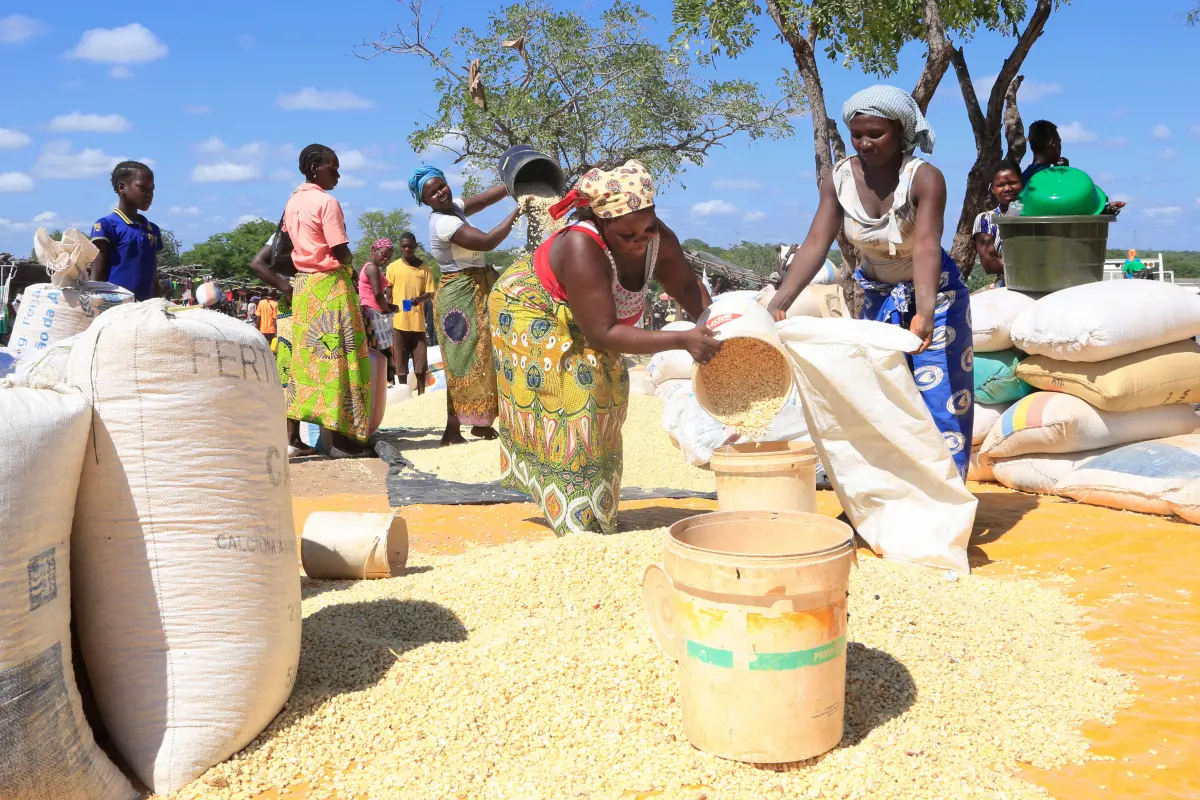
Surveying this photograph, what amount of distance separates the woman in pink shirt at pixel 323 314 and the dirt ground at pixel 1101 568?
16.2 inches

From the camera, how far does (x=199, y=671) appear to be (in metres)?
1.97

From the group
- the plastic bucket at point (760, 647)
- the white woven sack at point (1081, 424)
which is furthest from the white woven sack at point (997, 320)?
the plastic bucket at point (760, 647)

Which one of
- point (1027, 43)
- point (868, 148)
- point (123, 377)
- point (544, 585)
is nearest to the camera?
point (123, 377)

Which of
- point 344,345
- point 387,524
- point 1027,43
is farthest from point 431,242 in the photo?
point 1027,43

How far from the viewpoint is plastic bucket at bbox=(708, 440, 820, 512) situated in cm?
348

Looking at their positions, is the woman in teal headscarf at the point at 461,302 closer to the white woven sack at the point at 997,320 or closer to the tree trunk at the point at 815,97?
the white woven sack at the point at 997,320

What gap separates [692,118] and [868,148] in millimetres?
11465

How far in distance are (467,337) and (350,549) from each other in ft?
10.6

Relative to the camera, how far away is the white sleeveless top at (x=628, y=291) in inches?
138

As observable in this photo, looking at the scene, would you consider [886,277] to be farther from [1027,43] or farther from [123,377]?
[1027,43]

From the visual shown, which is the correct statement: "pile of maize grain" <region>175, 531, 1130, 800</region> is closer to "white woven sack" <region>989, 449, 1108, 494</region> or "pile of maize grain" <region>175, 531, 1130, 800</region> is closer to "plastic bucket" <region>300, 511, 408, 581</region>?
"plastic bucket" <region>300, 511, 408, 581</region>

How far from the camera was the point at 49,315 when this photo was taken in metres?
4.27

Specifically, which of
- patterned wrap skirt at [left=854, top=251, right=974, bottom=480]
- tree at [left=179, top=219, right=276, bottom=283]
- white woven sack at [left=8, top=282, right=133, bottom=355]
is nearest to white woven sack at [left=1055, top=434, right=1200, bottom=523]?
Answer: patterned wrap skirt at [left=854, top=251, right=974, bottom=480]

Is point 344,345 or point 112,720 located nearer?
point 112,720
